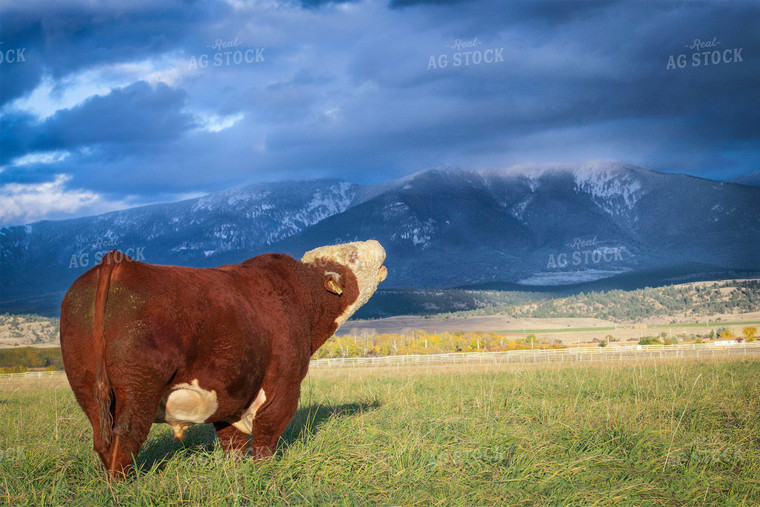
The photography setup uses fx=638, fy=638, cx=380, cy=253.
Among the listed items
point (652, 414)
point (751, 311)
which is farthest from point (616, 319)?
point (652, 414)

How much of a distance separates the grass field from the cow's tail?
0.55 metres

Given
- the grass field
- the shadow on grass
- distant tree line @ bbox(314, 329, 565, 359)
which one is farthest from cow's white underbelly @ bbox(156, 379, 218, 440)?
distant tree line @ bbox(314, 329, 565, 359)

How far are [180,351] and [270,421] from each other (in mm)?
1478

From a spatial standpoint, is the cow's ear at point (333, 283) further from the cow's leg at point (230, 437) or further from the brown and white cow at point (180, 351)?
the cow's leg at point (230, 437)

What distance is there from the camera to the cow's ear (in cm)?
755

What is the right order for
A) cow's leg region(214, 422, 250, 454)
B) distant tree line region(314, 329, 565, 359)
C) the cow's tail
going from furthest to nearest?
distant tree line region(314, 329, 565, 359) → cow's leg region(214, 422, 250, 454) → the cow's tail

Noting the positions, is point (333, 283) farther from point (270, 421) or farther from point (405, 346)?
point (405, 346)

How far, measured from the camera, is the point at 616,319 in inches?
5896

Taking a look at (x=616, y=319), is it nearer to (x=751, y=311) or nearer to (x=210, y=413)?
(x=751, y=311)

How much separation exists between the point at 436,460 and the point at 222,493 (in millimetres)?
2404

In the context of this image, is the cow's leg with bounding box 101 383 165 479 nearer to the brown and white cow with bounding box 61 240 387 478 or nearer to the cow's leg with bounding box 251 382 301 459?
the brown and white cow with bounding box 61 240 387 478

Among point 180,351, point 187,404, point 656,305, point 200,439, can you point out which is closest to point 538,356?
point 200,439

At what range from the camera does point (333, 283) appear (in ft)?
24.8

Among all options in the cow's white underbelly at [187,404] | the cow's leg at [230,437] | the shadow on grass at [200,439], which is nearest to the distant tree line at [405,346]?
the shadow on grass at [200,439]
